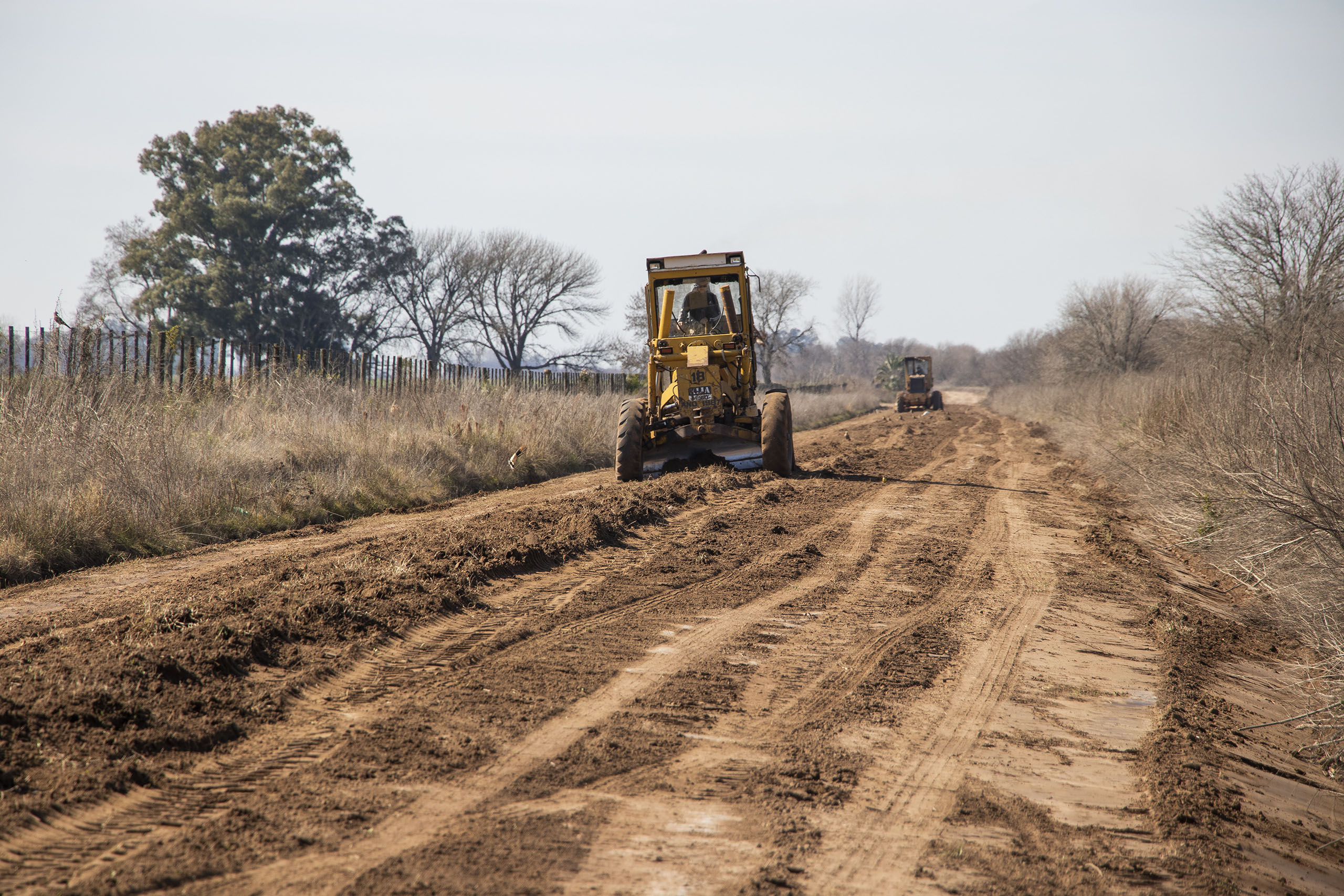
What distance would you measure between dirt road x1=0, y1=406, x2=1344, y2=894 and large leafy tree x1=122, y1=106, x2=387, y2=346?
31.7m

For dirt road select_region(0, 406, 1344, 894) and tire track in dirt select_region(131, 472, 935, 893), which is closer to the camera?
tire track in dirt select_region(131, 472, 935, 893)

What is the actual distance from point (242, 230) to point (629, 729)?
37441 mm

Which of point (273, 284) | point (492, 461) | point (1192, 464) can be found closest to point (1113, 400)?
point (1192, 464)

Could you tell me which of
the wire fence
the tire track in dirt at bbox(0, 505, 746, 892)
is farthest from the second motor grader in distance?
the tire track in dirt at bbox(0, 505, 746, 892)

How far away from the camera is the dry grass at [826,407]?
33.8 metres

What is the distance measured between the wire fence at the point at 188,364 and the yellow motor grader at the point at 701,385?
6.87 m

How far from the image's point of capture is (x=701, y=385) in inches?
501

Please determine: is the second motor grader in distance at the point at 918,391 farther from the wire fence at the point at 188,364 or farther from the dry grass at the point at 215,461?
the dry grass at the point at 215,461

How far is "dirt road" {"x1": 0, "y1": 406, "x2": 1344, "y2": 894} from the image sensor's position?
3066 mm

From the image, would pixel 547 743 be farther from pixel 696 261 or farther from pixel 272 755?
pixel 696 261

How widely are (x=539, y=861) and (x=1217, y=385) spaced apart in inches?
474

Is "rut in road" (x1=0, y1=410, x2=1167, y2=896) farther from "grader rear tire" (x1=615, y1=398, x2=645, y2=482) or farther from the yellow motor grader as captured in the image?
the yellow motor grader

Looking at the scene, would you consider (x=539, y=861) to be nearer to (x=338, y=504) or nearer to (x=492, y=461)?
(x=338, y=504)

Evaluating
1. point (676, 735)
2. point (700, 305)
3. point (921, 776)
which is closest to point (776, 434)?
point (700, 305)
